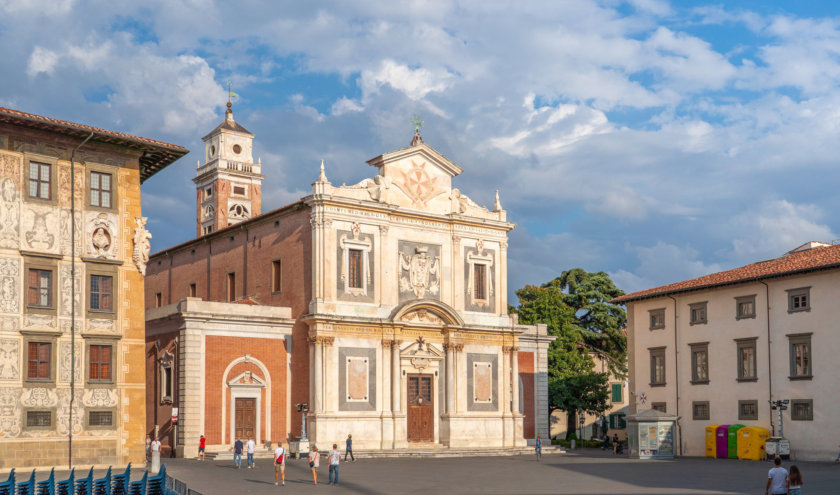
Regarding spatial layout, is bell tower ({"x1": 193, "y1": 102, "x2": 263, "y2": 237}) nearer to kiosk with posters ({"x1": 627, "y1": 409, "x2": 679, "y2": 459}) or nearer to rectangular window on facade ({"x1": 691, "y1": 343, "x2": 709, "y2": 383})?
rectangular window on facade ({"x1": 691, "y1": 343, "x2": 709, "y2": 383})

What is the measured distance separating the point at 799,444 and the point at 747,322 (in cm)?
684

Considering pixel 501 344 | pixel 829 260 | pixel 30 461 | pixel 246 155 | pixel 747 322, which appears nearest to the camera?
pixel 30 461

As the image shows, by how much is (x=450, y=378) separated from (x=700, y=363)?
13.7 metres

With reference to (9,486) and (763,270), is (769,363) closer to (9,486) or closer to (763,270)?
(763,270)

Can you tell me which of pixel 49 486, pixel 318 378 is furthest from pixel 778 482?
pixel 318 378

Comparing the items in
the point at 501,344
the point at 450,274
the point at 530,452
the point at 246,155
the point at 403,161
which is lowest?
the point at 530,452

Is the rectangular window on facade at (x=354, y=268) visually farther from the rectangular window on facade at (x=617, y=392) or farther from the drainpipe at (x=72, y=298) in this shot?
the rectangular window on facade at (x=617, y=392)

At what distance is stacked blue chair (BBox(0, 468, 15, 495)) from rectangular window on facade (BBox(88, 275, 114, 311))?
1273 cm

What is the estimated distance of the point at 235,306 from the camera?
4697 centimetres

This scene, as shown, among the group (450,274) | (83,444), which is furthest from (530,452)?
(83,444)

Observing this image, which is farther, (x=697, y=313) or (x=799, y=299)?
(x=697, y=313)

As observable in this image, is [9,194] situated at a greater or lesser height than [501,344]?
greater

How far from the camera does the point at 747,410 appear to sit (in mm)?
49250

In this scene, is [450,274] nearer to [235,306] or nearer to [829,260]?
[235,306]
